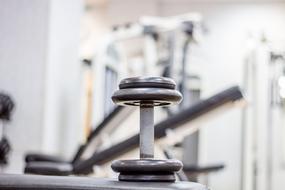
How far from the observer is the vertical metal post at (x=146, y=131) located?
0.91 meters

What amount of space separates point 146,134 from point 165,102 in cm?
8

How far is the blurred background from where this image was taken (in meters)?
2.53

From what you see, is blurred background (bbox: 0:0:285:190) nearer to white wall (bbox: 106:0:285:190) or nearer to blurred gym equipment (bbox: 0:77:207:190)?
white wall (bbox: 106:0:285:190)

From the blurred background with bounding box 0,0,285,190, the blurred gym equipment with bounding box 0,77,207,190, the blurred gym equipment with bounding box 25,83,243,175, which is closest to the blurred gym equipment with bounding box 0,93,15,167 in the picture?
the blurred background with bounding box 0,0,285,190

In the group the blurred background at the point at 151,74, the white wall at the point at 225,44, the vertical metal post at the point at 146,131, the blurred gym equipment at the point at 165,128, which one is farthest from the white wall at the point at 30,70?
the white wall at the point at 225,44

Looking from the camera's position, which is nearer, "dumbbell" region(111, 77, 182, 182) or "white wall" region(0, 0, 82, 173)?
"dumbbell" region(111, 77, 182, 182)

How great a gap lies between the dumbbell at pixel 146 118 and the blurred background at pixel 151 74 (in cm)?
104

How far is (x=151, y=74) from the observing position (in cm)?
449

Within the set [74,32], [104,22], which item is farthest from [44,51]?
[104,22]

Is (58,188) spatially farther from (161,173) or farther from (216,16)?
(216,16)

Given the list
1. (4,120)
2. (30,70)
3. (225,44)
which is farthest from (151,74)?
(4,120)

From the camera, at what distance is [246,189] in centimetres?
467

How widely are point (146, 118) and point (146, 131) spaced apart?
27 millimetres

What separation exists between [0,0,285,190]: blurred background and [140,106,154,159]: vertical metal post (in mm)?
1029
